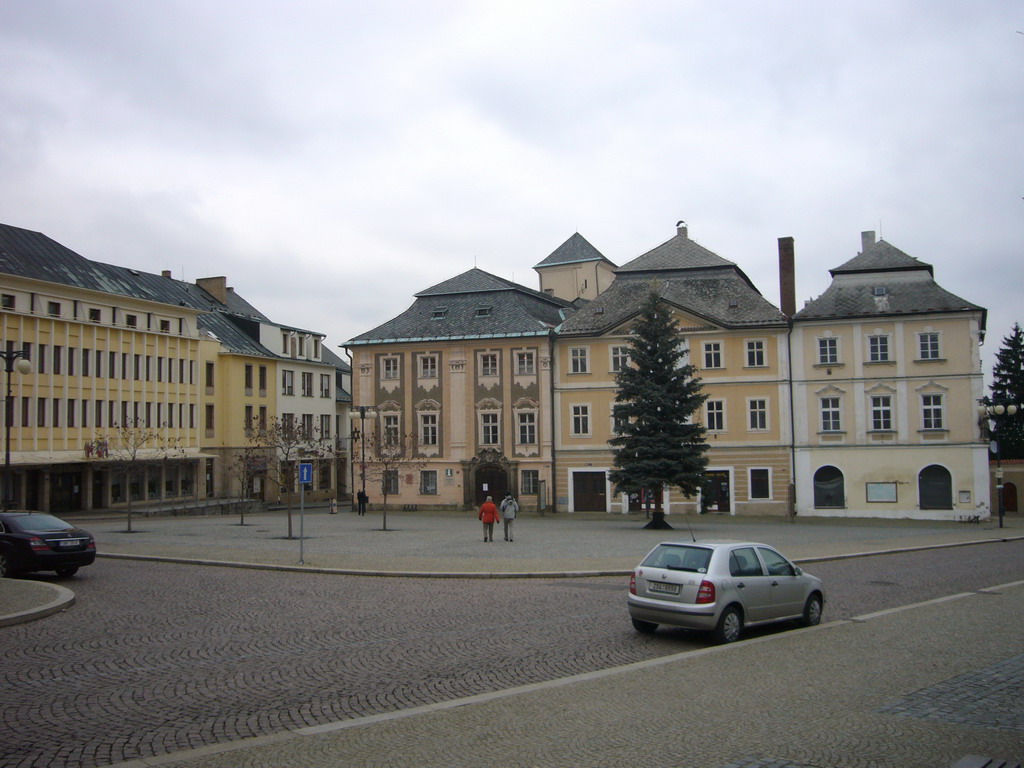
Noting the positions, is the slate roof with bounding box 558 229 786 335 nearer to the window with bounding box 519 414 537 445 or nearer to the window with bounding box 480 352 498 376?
the window with bounding box 480 352 498 376

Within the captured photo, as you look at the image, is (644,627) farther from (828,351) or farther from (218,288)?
(218,288)

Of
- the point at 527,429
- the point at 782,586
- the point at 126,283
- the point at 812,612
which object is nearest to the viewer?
the point at 782,586

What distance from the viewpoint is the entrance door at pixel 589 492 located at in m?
51.1

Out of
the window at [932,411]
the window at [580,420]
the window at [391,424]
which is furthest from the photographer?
the window at [391,424]

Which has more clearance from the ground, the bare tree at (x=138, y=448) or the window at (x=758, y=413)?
the window at (x=758, y=413)

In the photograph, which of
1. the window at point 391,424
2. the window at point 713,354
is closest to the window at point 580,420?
the window at point 713,354

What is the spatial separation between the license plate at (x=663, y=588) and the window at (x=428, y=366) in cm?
4059

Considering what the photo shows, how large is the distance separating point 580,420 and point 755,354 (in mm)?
10235

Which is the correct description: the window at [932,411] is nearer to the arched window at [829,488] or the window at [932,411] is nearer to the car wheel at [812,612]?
the arched window at [829,488]

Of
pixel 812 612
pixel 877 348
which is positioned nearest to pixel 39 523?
pixel 812 612

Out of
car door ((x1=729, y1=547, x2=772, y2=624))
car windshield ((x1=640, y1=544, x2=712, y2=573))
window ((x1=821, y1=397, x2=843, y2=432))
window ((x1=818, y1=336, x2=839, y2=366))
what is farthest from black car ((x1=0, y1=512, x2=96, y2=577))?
window ((x1=818, y1=336, x2=839, y2=366))

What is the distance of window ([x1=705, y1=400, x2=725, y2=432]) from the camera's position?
4984cm

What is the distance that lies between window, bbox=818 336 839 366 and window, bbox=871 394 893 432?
2.77 metres

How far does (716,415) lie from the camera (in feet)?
164
